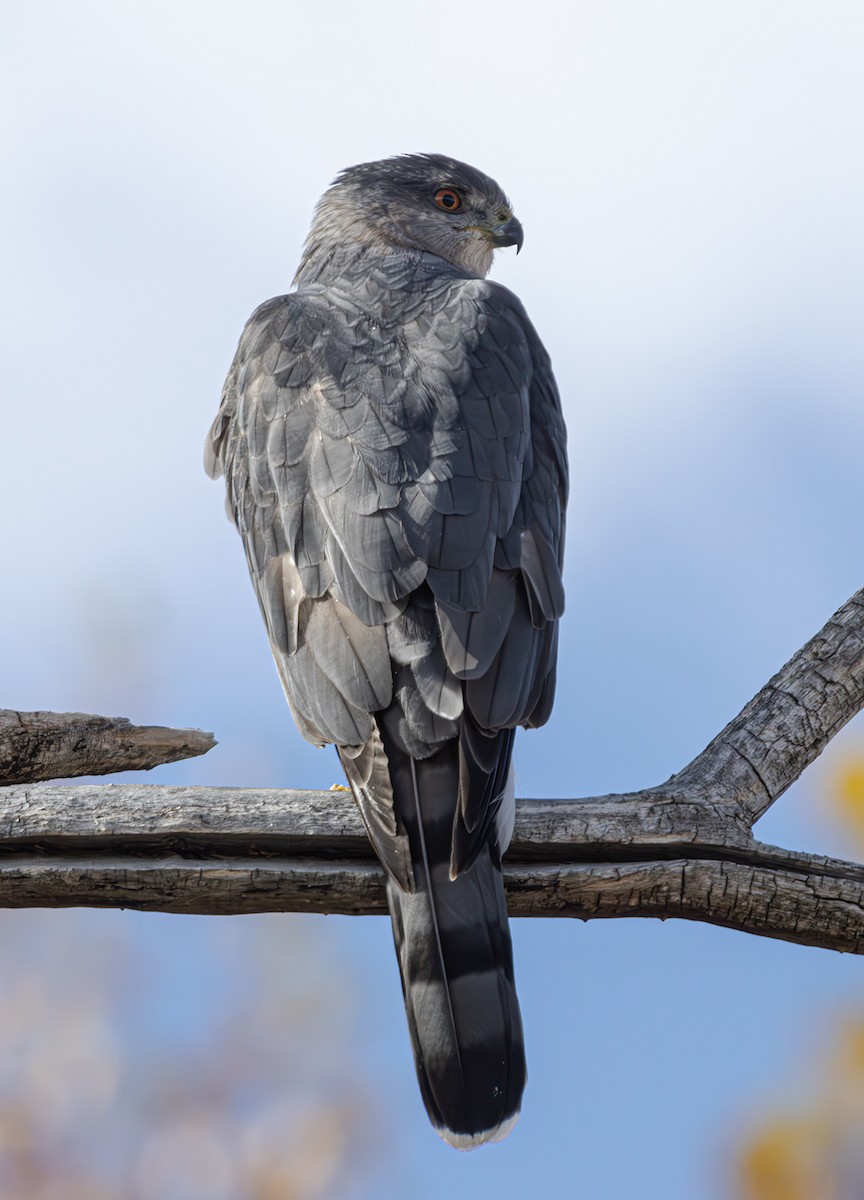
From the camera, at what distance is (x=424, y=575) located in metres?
3.22

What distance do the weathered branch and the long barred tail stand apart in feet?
3.77

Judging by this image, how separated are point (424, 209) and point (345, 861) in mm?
3029

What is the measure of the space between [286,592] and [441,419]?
2.14 ft

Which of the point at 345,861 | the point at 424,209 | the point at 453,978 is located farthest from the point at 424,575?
the point at 424,209

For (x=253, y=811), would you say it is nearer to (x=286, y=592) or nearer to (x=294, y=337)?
(x=286, y=592)

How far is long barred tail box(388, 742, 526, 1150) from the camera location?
9.78 ft

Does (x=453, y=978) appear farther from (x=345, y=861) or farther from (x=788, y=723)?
(x=788, y=723)

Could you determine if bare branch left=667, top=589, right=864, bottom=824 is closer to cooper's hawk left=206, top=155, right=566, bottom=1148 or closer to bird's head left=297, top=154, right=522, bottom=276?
cooper's hawk left=206, top=155, right=566, bottom=1148

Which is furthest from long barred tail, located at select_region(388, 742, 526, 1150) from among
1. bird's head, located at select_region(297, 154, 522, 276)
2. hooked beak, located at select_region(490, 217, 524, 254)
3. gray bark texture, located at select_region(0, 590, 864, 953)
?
hooked beak, located at select_region(490, 217, 524, 254)

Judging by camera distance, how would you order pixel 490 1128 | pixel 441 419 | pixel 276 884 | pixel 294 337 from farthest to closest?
pixel 294 337 < pixel 441 419 < pixel 276 884 < pixel 490 1128

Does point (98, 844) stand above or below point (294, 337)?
below

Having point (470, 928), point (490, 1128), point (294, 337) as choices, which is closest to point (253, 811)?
point (470, 928)

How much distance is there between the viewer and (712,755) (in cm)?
367

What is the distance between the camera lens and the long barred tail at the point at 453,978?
9.78ft
